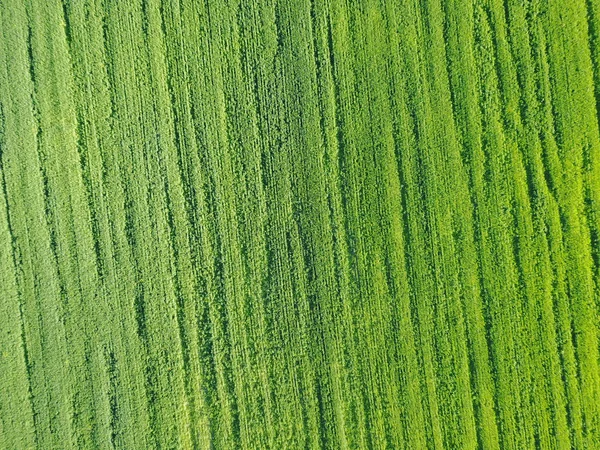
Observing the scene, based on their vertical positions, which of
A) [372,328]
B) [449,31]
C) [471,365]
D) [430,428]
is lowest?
[430,428]

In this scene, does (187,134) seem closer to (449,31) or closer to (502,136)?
(449,31)

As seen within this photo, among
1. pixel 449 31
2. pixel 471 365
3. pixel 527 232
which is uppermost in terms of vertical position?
pixel 449 31

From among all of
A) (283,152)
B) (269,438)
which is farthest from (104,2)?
(269,438)

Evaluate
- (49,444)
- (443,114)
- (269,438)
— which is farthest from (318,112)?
(49,444)

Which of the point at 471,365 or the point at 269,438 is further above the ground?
the point at 471,365

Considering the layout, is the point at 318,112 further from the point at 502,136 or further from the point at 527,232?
the point at 527,232

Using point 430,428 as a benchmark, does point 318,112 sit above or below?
above
